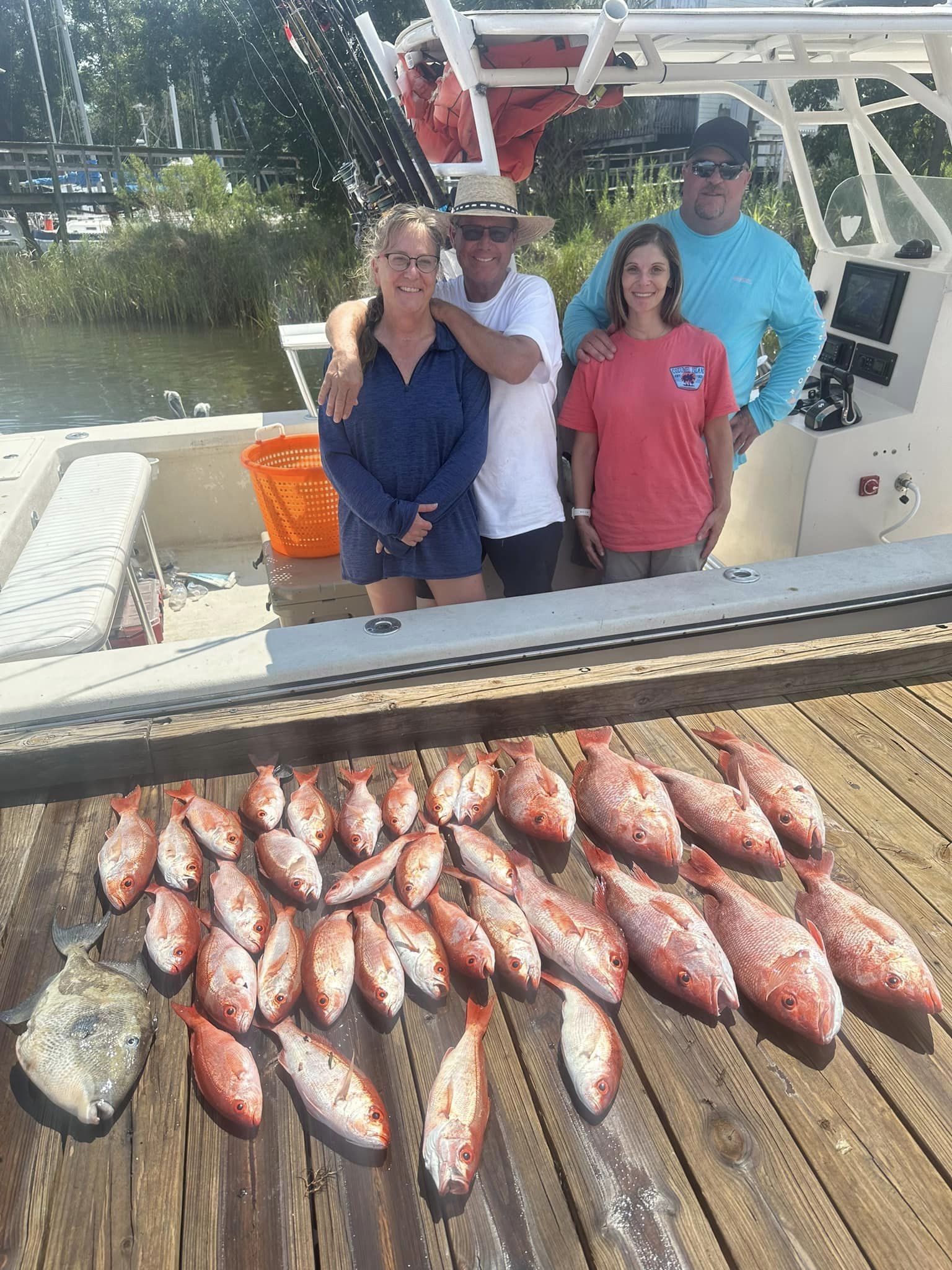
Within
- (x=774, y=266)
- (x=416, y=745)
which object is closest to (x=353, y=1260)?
(x=416, y=745)

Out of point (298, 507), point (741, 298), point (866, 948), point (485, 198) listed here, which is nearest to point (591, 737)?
point (866, 948)

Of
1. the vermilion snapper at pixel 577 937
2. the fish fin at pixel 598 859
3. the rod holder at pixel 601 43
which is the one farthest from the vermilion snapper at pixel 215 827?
the rod holder at pixel 601 43

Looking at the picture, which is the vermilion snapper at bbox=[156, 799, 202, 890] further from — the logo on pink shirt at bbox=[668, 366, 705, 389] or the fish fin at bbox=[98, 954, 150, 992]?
the logo on pink shirt at bbox=[668, 366, 705, 389]

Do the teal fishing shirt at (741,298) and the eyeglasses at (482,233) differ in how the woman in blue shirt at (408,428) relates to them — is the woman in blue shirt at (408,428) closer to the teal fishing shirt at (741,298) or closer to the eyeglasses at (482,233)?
the eyeglasses at (482,233)

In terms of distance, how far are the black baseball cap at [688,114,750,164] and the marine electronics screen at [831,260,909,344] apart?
143 centimetres

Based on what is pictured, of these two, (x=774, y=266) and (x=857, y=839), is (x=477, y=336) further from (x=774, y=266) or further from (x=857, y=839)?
(x=857, y=839)

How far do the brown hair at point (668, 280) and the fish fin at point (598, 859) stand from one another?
1.84 meters

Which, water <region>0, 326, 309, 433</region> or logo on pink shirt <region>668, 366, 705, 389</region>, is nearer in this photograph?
logo on pink shirt <region>668, 366, 705, 389</region>

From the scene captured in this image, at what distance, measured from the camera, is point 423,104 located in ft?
11.7

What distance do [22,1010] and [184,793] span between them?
68 centimetres

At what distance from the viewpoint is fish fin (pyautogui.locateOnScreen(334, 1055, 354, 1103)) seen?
1.48m

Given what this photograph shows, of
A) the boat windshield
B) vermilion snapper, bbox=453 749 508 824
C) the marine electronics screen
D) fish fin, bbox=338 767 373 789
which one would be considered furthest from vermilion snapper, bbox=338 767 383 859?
the boat windshield

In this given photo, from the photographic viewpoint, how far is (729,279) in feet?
10.3

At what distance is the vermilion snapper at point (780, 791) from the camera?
80.8 inches
